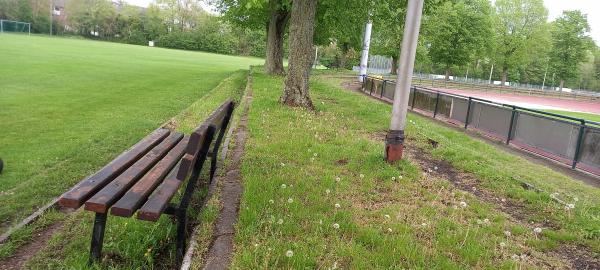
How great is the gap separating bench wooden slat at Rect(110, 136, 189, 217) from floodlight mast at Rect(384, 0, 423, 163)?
9.42 ft

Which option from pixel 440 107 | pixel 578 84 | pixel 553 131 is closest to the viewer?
pixel 553 131

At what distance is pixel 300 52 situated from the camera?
36.6 ft

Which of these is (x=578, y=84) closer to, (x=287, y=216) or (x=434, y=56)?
(x=434, y=56)

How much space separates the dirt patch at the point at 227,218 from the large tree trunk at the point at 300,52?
488cm

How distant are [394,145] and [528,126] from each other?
716 centimetres

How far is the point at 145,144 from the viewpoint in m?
4.75

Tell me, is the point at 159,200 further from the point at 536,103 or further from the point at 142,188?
the point at 536,103

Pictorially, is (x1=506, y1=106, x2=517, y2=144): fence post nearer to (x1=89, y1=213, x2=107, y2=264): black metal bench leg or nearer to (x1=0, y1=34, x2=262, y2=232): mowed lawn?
(x1=0, y1=34, x2=262, y2=232): mowed lawn

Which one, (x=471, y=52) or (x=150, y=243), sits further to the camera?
(x=471, y=52)

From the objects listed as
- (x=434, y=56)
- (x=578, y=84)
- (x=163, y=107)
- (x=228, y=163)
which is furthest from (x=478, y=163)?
(x=578, y=84)

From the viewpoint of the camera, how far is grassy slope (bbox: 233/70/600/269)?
11.1 feet

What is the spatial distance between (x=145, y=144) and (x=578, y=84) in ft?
347

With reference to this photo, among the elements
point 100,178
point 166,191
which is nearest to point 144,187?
point 166,191

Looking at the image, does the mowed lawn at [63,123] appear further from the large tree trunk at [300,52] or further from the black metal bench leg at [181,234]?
the large tree trunk at [300,52]
